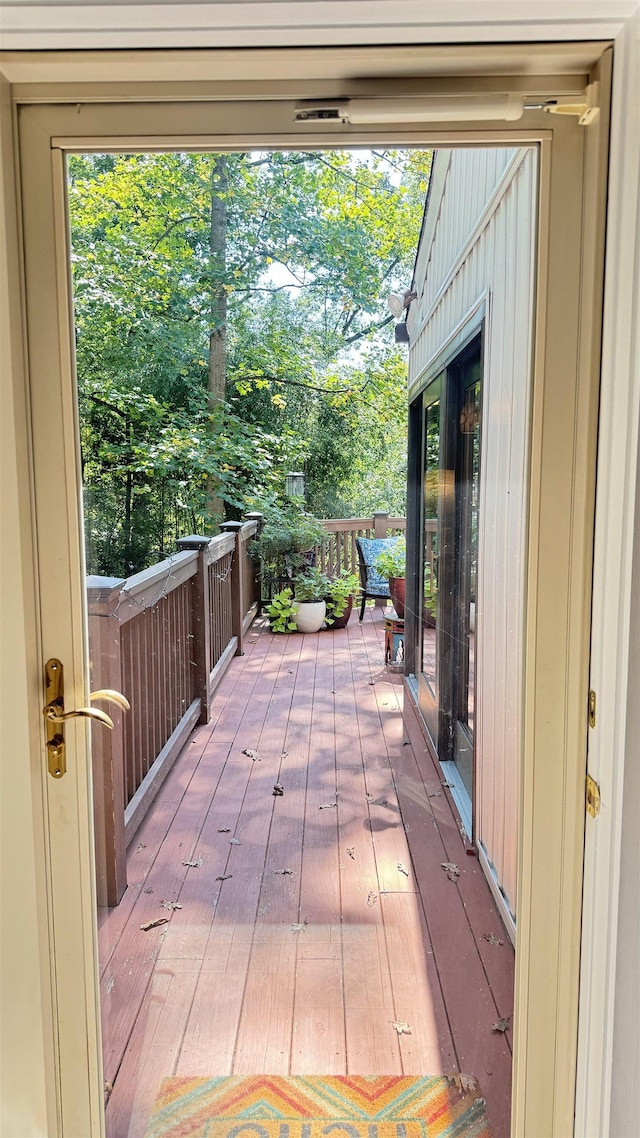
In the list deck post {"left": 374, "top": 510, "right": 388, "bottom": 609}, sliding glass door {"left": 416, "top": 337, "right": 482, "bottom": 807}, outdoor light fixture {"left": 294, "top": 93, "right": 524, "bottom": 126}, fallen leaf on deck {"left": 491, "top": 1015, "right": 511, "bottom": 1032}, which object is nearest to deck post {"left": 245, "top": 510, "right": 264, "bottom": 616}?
deck post {"left": 374, "top": 510, "right": 388, "bottom": 609}

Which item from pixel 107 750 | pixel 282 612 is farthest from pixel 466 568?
pixel 107 750

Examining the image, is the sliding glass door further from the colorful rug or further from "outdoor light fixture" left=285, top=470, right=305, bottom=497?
the colorful rug

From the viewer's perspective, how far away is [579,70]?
105 centimetres

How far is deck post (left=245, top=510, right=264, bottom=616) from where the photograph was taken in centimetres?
142

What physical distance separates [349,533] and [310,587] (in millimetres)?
200

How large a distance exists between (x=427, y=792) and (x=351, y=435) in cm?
82

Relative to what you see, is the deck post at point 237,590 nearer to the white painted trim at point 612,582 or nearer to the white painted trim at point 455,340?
the white painted trim at point 455,340

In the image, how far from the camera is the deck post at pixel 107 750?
49.8 inches

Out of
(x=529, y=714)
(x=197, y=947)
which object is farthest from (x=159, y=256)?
(x=197, y=947)

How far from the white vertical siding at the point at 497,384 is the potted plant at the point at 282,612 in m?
0.44

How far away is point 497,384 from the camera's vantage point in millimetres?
1483

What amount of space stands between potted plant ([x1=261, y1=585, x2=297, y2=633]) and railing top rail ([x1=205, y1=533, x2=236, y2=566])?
0.21m

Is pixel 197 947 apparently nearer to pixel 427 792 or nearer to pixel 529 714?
pixel 427 792

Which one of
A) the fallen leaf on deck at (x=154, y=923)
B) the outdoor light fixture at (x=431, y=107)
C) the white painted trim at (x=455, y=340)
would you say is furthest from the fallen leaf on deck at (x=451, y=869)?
the outdoor light fixture at (x=431, y=107)
